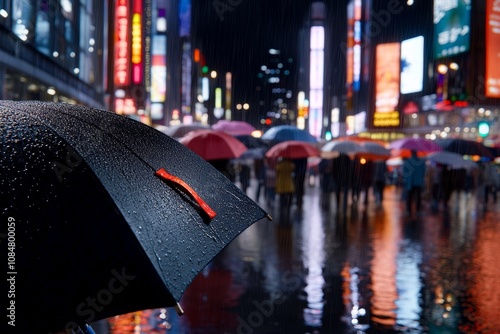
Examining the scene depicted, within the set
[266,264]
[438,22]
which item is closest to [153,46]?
[438,22]

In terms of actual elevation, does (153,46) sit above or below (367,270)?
above

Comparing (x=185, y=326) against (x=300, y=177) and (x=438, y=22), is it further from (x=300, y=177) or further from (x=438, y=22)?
(x=438, y=22)

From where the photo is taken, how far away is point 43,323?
6.83 ft

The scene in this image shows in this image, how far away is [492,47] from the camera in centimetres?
4828

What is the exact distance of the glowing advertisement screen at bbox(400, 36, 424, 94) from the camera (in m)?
63.9

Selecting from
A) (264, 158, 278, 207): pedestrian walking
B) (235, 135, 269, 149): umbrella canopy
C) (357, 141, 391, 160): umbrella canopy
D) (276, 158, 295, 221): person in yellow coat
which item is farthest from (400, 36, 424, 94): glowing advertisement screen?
(276, 158, 295, 221): person in yellow coat

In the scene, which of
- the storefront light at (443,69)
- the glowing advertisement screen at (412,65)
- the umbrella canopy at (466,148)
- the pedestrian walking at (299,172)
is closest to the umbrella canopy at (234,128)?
the pedestrian walking at (299,172)

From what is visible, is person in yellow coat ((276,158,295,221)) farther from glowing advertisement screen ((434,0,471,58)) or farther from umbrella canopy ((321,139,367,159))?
glowing advertisement screen ((434,0,471,58))

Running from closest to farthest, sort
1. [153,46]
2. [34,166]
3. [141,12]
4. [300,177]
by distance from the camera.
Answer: [34,166], [300,177], [141,12], [153,46]

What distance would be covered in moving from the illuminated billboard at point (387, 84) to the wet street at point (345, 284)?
5371 cm

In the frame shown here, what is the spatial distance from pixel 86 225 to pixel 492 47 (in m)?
50.0

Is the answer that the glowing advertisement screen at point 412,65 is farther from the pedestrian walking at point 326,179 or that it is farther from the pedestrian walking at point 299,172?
the pedestrian walking at point 299,172

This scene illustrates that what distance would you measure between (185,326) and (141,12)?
4100 centimetres

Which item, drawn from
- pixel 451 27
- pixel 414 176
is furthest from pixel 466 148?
pixel 451 27
